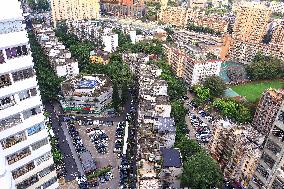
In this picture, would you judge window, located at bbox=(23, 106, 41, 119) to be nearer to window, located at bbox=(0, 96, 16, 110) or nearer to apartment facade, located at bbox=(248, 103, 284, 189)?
window, located at bbox=(0, 96, 16, 110)

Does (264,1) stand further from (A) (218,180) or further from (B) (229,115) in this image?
(A) (218,180)

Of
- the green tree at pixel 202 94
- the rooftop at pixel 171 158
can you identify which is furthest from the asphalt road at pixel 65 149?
the green tree at pixel 202 94

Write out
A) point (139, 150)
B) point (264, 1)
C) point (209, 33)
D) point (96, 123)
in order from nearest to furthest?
point (139, 150), point (96, 123), point (209, 33), point (264, 1)

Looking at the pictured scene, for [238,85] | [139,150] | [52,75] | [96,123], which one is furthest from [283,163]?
[238,85]

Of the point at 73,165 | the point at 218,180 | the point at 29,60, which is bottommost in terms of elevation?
the point at 73,165

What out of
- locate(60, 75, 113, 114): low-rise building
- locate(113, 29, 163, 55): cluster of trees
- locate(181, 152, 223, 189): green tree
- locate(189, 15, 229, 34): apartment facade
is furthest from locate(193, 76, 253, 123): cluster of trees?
locate(189, 15, 229, 34): apartment facade

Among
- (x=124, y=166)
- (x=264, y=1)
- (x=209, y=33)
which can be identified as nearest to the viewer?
(x=124, y=166)

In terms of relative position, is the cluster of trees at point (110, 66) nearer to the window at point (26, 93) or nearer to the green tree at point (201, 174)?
the green tree at point (201, 174)

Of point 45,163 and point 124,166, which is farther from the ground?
point 45,163
